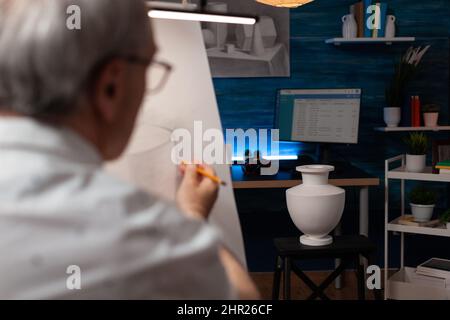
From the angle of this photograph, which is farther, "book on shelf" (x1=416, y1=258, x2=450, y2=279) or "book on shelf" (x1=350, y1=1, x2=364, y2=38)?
"book on shelf" (x1=350, y1=1, x2=364, y2=38)

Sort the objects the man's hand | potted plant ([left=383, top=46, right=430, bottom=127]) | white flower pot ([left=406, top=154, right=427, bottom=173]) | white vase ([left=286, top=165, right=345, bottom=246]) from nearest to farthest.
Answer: the man's hand
white vase ([left=286, top=165, right=345, bottom=246])
white flower pot ([left=406, top=154, right=427, bottom=173])
potted plant ([left=383, top=46, right=430, bottom=127])

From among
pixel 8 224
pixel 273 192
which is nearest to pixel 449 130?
pixel 273 192

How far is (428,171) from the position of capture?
9.31ft

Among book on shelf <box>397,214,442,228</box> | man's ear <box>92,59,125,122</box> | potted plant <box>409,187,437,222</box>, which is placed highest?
man's ear <box>92,59,125,122</box>

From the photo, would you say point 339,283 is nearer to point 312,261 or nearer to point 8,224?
point 312,261

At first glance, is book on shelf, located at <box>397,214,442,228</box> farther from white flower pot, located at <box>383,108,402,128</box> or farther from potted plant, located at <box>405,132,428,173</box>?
white flower pot, located at <box>383,108,402,128</box>

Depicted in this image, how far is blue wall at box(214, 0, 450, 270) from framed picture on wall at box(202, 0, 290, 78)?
0.19 feet

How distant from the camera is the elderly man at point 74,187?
55 centimetres

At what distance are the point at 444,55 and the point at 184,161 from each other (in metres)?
3.51

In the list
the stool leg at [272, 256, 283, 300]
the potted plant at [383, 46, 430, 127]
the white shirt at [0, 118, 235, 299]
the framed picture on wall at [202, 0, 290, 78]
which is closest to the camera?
the white shirt at [0, 118, 235, 299]

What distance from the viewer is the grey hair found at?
55 cm

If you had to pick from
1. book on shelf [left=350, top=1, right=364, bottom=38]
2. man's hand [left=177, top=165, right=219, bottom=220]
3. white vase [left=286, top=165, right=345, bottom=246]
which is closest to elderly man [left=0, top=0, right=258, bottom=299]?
man's hand [left=177, top=165, right=219, bottom=220]

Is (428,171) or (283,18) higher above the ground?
(283,18)

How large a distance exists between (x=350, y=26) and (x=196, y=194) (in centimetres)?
317
